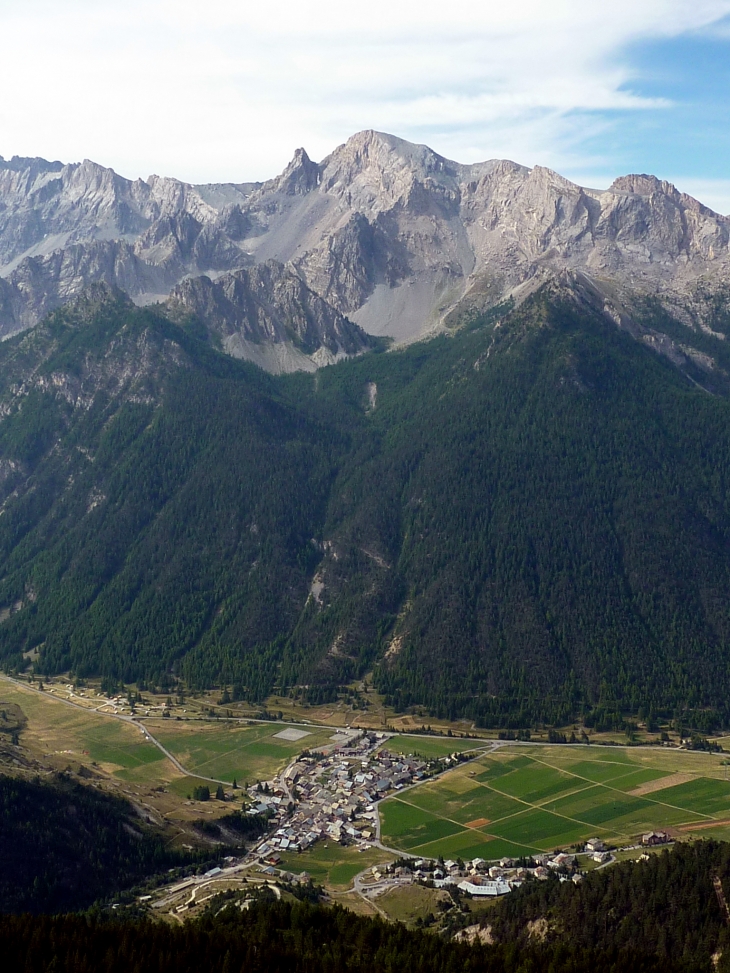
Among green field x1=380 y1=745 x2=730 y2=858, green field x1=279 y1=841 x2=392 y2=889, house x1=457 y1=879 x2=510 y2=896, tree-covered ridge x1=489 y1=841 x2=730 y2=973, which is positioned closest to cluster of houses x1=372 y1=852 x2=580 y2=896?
house x1=457 y1=879 x2=510 y2=896

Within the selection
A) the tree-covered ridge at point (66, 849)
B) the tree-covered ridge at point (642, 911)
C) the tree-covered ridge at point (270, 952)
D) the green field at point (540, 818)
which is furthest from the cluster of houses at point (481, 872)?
the tree-covered ridge at point (66, 849)

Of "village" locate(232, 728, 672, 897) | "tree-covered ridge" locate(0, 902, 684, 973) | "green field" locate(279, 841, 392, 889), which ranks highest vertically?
"tree-covered ridge" locate(0, 902, 684, 973)

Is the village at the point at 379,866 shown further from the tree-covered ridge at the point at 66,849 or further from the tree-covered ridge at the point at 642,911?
the tree-covered ridge at the point at 66,849

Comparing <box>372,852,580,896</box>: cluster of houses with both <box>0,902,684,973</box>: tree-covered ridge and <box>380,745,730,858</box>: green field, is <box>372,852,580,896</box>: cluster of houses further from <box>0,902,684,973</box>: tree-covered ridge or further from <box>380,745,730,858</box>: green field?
<box>0,902,684,973</box>: tree-covered ridge

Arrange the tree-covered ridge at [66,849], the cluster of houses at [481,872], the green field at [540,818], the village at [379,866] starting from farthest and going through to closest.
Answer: the green field at [540,818], the village at [379,866], the tree-covered ridge at [66,849], the cluster of houses at [481,872]

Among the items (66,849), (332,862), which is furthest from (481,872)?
(66,849)

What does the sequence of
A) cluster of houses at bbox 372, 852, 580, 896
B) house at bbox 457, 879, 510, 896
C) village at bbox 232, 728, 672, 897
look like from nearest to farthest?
1. house at bbox 457, 879, 510, 896
2. cluster of houses at bbox 372, 852, 580, 896
3. village at bbox 232, 728, 672, 897

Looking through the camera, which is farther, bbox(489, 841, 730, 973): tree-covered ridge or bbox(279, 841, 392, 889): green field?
bbox(279, 841, 392, 889): green field

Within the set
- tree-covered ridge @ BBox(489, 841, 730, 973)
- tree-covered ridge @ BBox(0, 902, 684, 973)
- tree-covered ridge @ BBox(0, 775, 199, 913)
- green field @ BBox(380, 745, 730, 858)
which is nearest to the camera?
tree-covered ridge @ BBox(0, 902, 684, 973)

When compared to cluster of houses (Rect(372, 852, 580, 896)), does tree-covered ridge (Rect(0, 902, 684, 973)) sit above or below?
above
